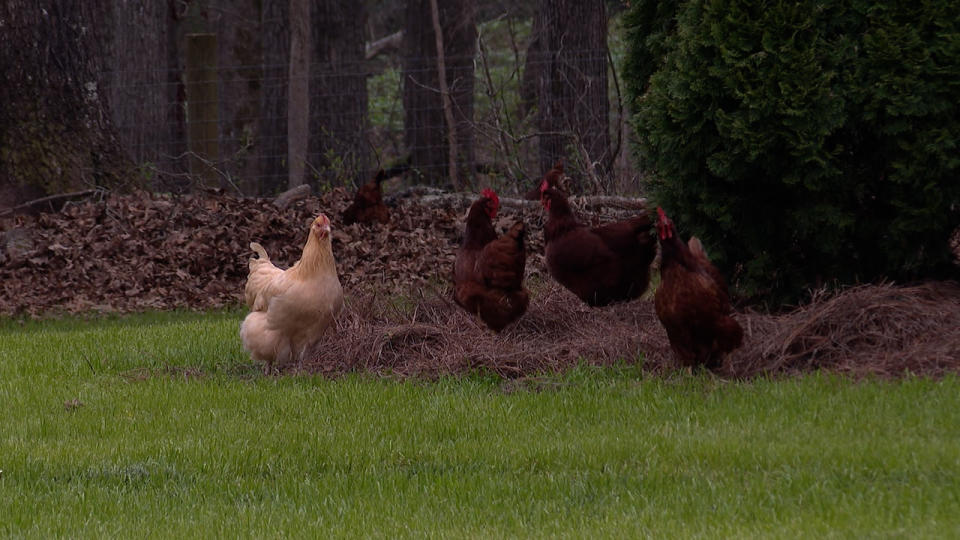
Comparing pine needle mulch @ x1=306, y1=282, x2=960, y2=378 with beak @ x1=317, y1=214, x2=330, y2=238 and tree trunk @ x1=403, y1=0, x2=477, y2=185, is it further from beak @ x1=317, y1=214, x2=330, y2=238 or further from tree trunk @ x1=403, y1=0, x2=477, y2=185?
tree trunk @ x1=403, y1=0, x2=477, y2=185

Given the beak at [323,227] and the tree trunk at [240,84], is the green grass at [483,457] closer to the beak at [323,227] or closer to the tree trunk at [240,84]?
the beak at [323,227]

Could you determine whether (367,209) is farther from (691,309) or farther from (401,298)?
(691,309)

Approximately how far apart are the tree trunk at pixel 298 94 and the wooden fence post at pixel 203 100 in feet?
3.84

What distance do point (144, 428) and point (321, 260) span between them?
2.03 meters

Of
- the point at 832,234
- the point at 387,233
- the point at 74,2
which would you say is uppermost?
the point at 74,2

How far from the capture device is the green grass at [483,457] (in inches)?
195

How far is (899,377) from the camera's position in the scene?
6922 mm

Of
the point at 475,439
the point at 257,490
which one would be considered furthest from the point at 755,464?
the point at 257,490

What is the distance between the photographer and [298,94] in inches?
719

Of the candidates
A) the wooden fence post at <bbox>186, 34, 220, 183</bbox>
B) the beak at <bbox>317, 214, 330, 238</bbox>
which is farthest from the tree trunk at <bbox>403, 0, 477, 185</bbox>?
the beak at <bbox>317, 214, 330, 238</bbox>

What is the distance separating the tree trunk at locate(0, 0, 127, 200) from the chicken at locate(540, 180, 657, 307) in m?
7.44

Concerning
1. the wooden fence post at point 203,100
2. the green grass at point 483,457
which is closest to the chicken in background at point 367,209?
the wooden fence post at point 203,100

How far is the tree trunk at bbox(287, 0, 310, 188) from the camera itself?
1823 centimetres

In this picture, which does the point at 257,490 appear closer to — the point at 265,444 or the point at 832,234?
the point at 265,444
